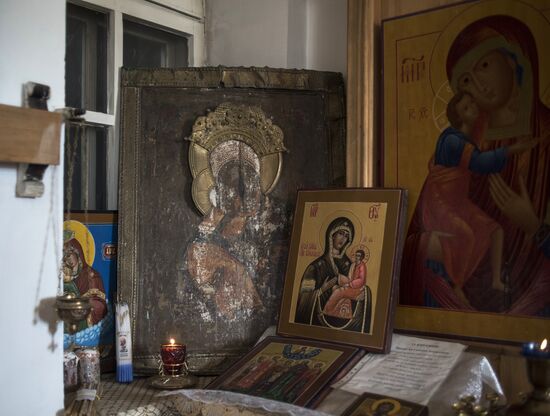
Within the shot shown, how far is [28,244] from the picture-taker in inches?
54.9

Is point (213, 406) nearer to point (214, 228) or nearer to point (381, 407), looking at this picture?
point (381, 407)

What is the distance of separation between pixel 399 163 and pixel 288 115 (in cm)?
39

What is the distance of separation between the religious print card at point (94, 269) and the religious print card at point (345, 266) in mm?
520

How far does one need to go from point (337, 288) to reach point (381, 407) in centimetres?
39

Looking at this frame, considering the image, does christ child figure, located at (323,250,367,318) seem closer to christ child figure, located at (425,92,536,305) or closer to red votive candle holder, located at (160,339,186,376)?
christ child figure, located at (425,92,536,305)

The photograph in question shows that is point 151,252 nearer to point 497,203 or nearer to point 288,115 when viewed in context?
point 288,115

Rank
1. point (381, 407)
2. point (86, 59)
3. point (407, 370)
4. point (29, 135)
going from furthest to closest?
1. point (86, 59)
2. point (407, 370)
3. point (381, 407)
4. point (29, 135)

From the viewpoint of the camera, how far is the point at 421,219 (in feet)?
6.08

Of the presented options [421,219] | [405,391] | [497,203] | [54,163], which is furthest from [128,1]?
[405,391]

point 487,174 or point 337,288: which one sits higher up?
point 487,174

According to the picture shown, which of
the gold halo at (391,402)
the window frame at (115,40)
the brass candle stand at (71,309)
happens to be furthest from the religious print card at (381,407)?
the window frame at (115,40)

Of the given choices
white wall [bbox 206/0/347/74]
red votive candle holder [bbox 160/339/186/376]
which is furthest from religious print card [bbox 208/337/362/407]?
white wall [bbox 206/0/347/74]

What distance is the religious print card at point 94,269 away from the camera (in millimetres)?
1942

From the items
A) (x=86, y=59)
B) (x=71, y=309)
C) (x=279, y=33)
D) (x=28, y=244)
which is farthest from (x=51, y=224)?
(x=279, y=33)
